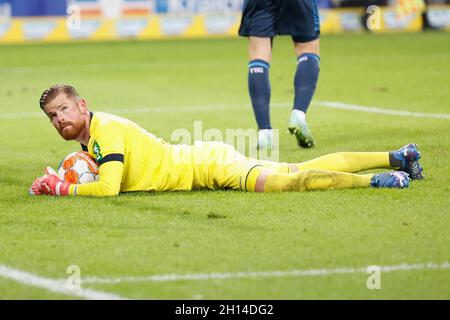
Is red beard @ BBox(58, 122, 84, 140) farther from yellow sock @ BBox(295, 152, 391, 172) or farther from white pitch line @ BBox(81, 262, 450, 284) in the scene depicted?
white pitch line @ BBox(81, 262, 450, 284)

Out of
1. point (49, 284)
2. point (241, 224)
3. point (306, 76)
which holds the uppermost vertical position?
point (306, 76)

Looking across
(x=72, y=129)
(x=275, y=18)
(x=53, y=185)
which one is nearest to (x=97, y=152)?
(x=72, y=129)

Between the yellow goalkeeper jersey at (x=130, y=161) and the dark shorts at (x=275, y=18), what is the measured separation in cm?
259

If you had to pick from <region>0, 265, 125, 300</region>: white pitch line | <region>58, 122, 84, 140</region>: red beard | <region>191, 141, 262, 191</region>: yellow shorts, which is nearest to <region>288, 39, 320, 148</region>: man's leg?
<region>191, 141, 262, 191</region>: yellow shorts

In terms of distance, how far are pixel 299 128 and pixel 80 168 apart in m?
2.41

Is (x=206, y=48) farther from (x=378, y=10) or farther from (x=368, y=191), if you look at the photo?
(x=368, y=191)

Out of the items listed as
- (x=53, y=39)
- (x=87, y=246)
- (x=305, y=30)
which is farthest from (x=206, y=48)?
(x=87, y=246)

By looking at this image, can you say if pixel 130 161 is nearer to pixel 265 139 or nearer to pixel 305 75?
pixel 265 139

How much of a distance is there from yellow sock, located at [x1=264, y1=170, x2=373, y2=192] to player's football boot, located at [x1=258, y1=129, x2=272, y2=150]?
204 centimetres

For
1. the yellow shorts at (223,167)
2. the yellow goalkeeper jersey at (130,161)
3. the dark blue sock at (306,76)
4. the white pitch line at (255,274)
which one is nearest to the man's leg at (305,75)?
the dark blue sock at (306,76)

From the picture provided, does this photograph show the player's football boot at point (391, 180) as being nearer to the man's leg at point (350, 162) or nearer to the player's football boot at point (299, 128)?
the man's leg at point (350, 162)

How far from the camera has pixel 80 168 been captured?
6.84 meters

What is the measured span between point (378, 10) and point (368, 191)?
19819 millimetres

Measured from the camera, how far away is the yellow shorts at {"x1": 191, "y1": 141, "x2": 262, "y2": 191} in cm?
679
